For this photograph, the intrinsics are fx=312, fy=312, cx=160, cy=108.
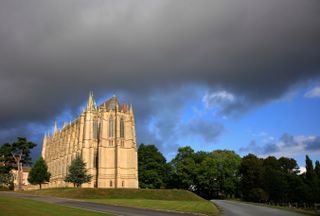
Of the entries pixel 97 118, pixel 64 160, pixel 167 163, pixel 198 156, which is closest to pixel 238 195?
pixel 198 156

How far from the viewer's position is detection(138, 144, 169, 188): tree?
80.8 m

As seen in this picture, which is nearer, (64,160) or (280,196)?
(280,196)

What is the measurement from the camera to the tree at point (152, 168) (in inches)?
3182

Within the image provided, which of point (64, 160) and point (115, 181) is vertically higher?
point (64, 160)

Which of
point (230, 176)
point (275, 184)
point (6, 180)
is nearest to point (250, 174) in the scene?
point (275, 184)

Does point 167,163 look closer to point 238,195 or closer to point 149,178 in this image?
point 149,178

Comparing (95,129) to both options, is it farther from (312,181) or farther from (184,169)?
(312,181)

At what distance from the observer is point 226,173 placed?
7644 centimetres

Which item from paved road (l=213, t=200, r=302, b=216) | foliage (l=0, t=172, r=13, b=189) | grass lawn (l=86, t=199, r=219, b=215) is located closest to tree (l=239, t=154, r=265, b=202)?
paved road (l=213, t=200, r=302, b=216)

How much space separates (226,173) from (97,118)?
123 ft

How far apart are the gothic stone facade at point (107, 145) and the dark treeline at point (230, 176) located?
587 centimetres

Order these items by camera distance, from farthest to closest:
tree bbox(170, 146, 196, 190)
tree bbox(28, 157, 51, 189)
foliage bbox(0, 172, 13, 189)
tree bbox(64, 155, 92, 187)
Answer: tree bbox(170, 146, 196, 190), foliage bbox(0, 172, 13, 189), tree bbox(28, 157, 51, 189), tree bbox(64, 155, 92, 187)

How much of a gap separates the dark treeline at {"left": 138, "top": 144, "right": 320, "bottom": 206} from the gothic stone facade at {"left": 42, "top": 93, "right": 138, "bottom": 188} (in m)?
5.87

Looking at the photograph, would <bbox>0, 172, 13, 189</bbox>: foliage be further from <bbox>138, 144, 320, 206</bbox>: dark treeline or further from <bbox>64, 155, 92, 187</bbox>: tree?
<bbox>138, 144, 320, 206</bbox>: dark treeline
